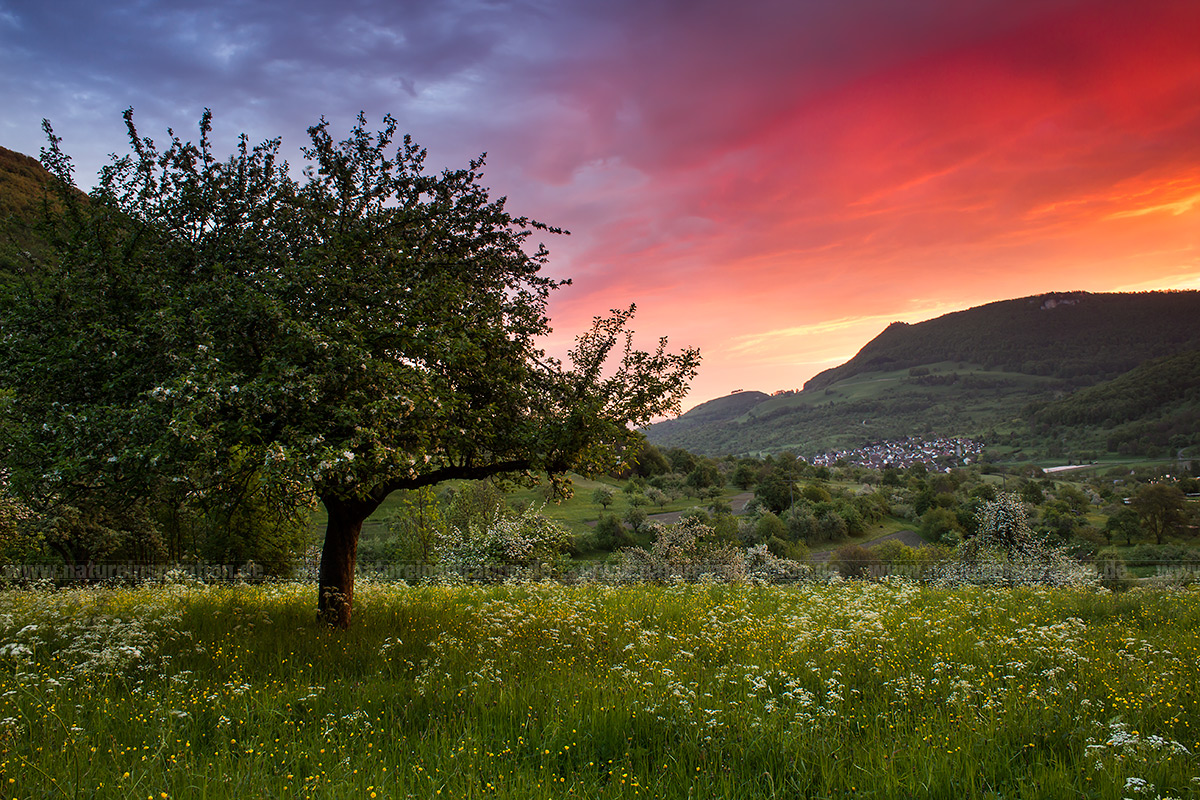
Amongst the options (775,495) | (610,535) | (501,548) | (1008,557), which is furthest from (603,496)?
(1008,557)

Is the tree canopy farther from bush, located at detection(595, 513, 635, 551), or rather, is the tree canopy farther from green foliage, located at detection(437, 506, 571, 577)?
bush, located at detection(595, 513, 635, 551)

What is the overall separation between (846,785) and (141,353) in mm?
10371

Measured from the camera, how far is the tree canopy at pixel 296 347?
765cm

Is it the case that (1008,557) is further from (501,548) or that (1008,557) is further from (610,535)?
(610,535)

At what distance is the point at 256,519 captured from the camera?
3628 centimetres

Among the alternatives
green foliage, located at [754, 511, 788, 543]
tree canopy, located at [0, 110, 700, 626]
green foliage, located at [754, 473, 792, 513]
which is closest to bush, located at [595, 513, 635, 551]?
green foliage, located at [754, 511, 788, 543]

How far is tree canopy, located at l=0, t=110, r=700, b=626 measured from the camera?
25.1ft

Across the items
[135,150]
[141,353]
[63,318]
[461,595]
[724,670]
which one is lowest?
[461,595]

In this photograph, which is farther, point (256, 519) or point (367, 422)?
point (256, 519)

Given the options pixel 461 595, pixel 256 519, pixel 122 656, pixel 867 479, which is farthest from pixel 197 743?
pixel 867 479

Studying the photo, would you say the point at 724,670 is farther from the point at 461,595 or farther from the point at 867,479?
the point at 867,479

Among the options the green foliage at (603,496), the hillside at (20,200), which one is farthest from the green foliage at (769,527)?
the hillside at (20,200)

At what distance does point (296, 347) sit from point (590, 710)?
242 inches

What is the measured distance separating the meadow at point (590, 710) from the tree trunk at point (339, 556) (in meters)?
0.59
